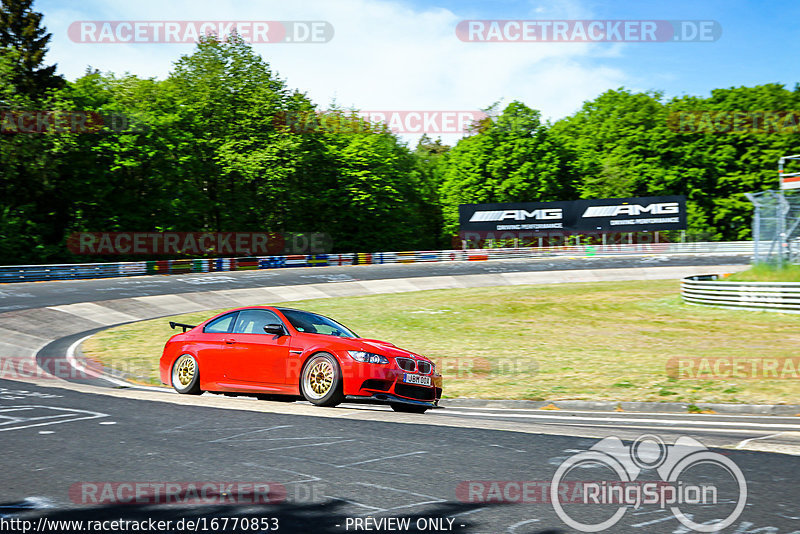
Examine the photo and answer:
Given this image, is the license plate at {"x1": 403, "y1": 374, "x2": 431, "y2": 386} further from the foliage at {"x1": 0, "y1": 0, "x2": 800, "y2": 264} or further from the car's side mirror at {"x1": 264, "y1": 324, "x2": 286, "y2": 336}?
the foliage at {"x1": 0, "y1": 0, "x2": 800, "y2": 264}

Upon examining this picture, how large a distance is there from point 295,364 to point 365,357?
1.13 metres

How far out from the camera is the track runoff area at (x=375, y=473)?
497 centimetres

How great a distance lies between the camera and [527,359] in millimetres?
16859

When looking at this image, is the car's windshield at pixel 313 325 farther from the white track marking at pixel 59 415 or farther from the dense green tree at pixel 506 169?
the dense green tree at pixel 506 169

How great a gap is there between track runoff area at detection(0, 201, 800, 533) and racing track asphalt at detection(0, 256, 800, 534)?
24mm

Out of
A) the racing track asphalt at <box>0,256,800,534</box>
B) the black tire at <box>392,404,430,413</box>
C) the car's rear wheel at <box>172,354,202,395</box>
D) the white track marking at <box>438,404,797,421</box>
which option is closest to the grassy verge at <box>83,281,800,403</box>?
the white track marking at <box>438,404,797,421</box>

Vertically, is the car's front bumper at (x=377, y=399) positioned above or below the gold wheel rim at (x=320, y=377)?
below

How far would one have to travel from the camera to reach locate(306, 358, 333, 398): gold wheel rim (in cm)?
1018

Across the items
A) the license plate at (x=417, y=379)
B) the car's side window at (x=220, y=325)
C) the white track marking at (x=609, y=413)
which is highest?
the car's side window at (x=220, y=325)

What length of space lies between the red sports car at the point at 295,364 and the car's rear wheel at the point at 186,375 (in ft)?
0.05

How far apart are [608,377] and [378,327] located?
1075 cm

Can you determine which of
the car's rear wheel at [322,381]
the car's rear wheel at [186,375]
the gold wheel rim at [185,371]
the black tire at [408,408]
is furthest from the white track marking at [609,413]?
the gold wheel rim at [185,371]

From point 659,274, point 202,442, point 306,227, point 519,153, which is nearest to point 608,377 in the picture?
point 202,442

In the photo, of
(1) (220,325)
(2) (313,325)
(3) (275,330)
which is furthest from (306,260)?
(3) (275,330)
